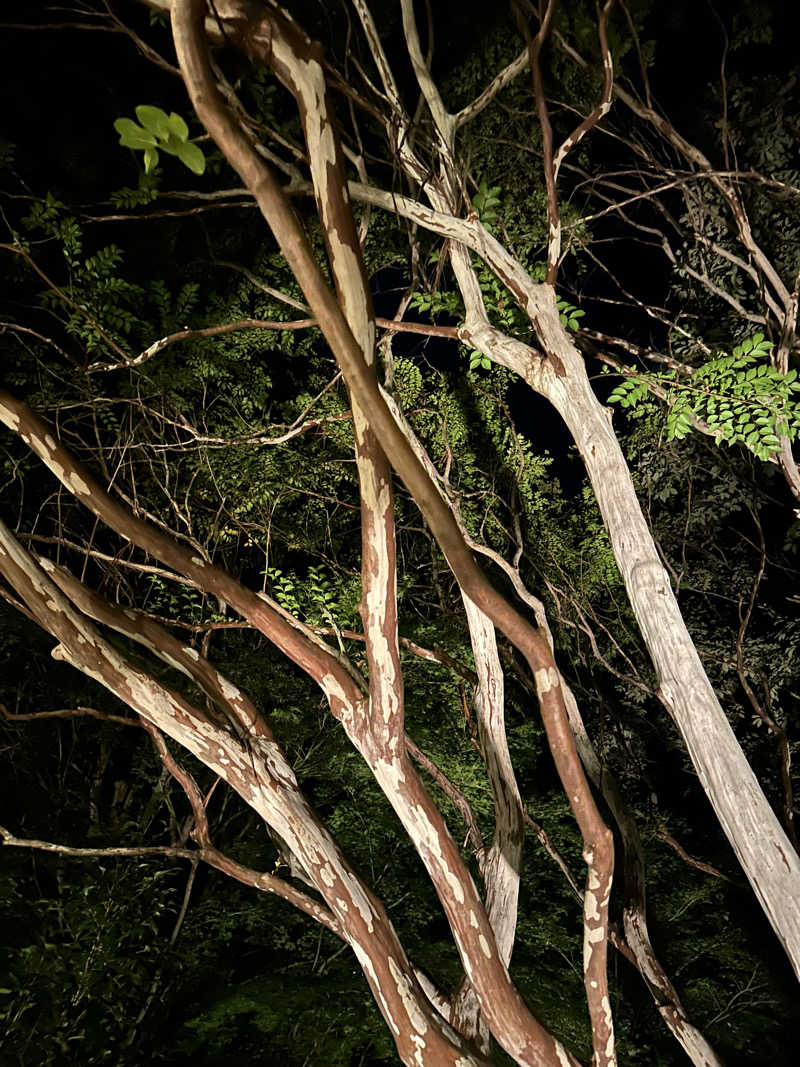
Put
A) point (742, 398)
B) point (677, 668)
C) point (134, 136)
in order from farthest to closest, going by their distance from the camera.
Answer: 1. point (742, 398)
2. point (677, 668)
3. point (134, 136)

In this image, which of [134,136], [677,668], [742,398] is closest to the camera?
[134,136]

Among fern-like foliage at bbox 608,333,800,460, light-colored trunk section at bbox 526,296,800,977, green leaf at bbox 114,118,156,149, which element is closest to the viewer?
green leaf at bbox 114,118,156,149

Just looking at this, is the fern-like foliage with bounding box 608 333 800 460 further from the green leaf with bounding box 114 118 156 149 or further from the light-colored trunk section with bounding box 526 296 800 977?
the green leaf with bounding box 114 118 156 149

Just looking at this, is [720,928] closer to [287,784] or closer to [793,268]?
[793,268]

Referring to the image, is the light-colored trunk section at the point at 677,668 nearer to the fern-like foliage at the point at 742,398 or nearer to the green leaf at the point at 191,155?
the fern-like foliage at the point at 742,398

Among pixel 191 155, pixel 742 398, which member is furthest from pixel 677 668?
pixel 191 155

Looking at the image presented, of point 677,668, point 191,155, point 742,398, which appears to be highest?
point 191,155

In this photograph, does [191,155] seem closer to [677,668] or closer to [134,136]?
[134,136]

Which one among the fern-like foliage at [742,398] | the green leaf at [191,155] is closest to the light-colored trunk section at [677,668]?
the fern-like foliage at [742,398]

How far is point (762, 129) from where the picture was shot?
213 inches

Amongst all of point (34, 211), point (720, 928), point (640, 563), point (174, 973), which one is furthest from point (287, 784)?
point (720, 928)

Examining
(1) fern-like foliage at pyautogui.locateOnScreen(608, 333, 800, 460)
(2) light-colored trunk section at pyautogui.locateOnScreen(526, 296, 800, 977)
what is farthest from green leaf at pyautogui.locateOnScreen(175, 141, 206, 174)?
(1) fern-like foliage at pyautogui.locateOnScreen(608, 333, 800, 460)

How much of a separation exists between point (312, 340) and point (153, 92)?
2.65 meters

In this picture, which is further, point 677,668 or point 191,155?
point 677,668
